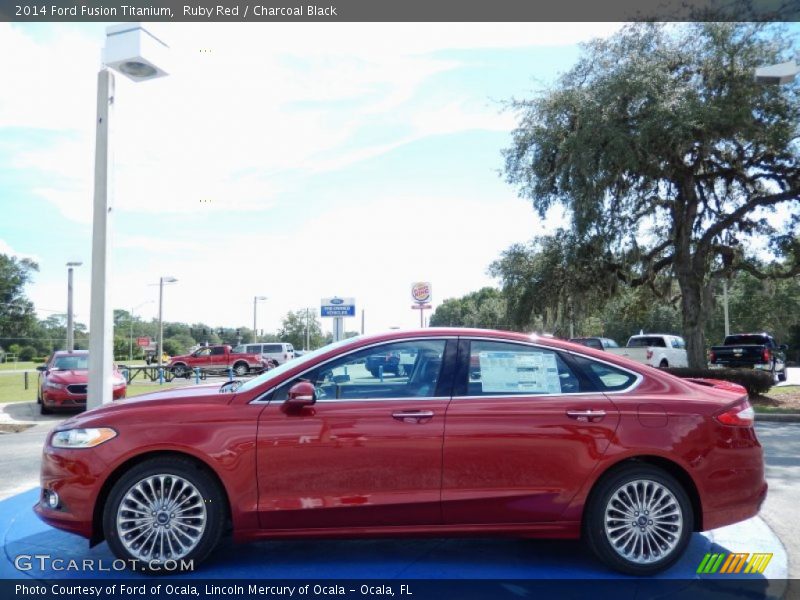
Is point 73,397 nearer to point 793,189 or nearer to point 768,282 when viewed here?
point 793,189

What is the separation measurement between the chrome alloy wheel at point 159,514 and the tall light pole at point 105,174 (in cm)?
307

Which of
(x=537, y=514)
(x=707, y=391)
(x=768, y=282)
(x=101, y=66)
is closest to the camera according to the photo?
(x=537, y=514)

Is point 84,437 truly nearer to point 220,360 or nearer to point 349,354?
point 349,354

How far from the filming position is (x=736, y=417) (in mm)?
Result: 4473

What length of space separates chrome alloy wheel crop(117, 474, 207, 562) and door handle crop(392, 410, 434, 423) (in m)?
1.34

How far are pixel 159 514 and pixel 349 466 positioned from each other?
1.24 metres

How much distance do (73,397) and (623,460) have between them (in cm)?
1360

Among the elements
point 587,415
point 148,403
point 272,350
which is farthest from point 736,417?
point 272,350

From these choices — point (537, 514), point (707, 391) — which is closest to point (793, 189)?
point (707, 391)

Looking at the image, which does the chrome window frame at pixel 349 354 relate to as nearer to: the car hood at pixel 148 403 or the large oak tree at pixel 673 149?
the car hood at pixel 148 403

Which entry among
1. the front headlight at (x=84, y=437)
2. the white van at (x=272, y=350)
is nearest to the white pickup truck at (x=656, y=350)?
the white van at (x=272, y=350)

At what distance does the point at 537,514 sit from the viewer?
4.25m

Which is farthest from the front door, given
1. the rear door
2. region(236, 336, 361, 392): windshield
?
region(236, 336, 361, 392): windshield

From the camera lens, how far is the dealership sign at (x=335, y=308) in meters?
21.6
